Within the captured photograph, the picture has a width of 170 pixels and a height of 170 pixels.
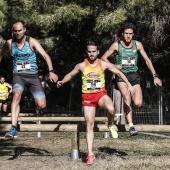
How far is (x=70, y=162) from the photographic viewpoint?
8680 millimetres

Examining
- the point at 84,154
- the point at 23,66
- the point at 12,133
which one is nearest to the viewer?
the point at 12,133

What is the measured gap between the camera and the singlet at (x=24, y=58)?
823 centimetres

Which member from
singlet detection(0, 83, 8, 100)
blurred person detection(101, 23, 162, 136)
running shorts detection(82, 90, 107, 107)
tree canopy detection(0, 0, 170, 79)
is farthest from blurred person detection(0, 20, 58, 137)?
singlet detection(0, 83, 8, 100)

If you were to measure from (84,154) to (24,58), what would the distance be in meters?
3.08

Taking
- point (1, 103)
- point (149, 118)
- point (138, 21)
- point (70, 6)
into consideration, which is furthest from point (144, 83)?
point (1, 103)

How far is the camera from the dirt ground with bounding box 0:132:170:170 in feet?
26.6

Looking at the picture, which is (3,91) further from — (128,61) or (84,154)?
(128,61)

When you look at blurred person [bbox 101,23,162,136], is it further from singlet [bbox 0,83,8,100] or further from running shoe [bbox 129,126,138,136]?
singlet [bbox 0,83,8,100]

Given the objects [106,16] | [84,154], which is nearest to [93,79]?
[84,154]

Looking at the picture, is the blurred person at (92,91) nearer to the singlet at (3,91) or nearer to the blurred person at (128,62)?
the blurred person at (128,62)

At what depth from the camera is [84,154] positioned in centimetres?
1012

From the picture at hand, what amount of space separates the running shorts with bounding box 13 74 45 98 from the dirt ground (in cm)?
146

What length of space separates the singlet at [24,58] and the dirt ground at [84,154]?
1.88 m

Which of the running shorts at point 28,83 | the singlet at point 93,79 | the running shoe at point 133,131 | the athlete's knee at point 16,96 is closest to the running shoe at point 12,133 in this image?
the athlete's knee at point 16,96
